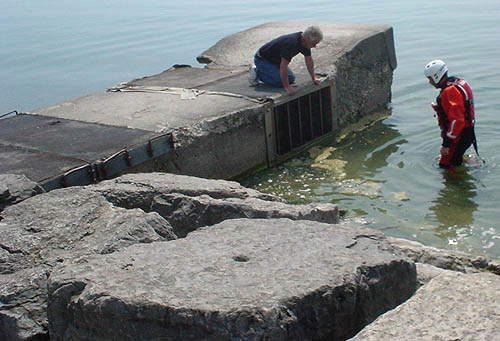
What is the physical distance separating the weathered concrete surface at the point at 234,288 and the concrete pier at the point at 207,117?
274 centimetres

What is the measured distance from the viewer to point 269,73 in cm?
922

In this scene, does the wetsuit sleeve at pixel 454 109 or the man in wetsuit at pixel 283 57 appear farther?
the man in wetsuit at pixel 283 57

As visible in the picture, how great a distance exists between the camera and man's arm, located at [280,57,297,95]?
8775mm

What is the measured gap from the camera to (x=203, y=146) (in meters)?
7.84

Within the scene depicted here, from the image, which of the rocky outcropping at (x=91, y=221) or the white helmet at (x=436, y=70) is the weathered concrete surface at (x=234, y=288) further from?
the white helmet at (x=436, y=70)

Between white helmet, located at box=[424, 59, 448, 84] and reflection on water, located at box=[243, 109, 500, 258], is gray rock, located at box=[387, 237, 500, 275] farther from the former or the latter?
white helmet, located at box=[424, 59, 448, 84]

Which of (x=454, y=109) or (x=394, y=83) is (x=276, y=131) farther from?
(x=394, y=83)

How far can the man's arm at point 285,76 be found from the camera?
8.77 m

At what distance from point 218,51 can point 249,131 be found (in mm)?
3587

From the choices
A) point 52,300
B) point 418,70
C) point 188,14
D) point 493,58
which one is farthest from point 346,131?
point 188,14

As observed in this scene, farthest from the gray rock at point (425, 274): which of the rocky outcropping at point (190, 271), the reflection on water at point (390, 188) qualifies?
the reflection on water at point (390, 188)

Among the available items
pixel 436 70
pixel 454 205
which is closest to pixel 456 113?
pixel 436 70

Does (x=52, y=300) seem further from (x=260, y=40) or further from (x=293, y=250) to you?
(x=260, y=40)

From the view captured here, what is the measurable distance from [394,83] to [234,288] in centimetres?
1097
